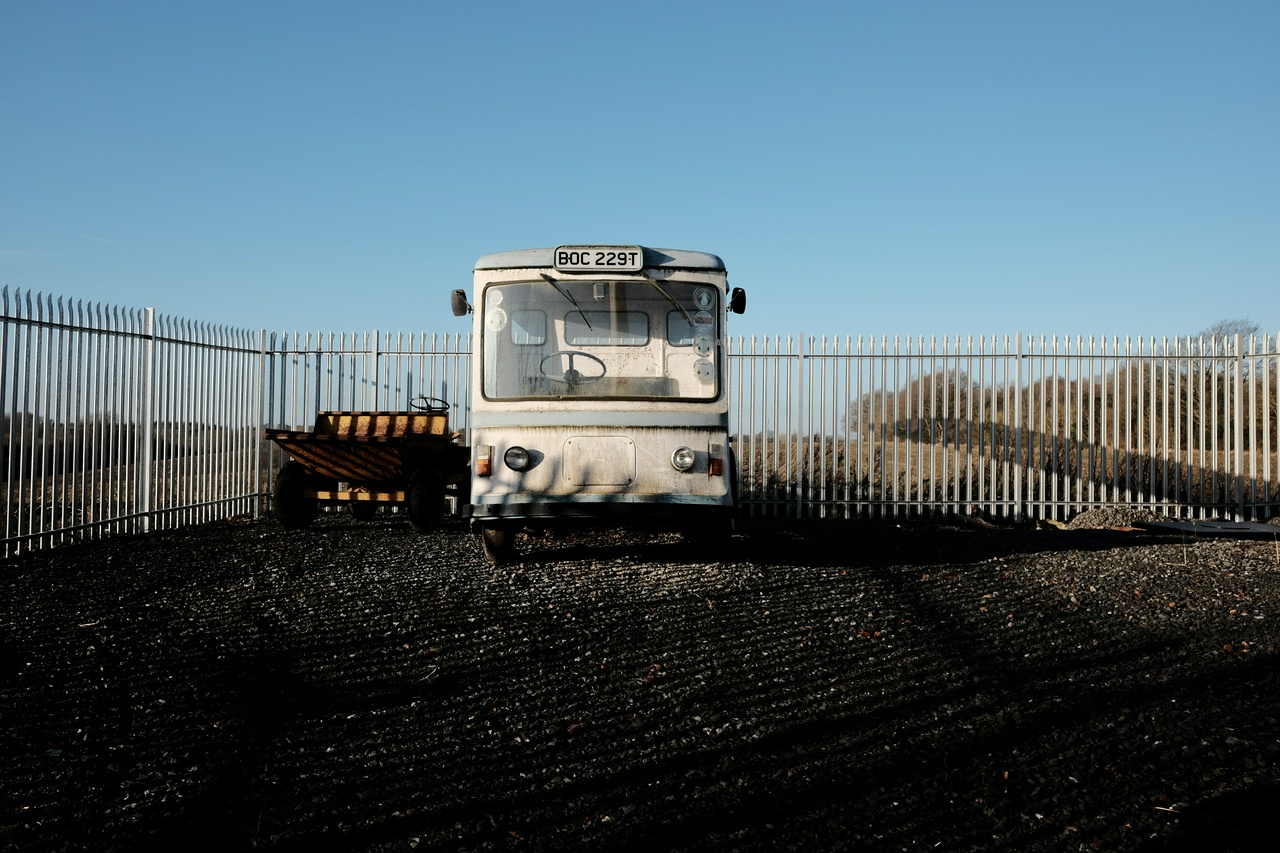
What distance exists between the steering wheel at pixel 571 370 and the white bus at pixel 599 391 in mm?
11

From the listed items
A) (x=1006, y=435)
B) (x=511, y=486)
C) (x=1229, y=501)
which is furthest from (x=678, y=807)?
(x=1229, y=501)

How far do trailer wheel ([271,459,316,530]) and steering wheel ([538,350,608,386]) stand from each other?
463cm

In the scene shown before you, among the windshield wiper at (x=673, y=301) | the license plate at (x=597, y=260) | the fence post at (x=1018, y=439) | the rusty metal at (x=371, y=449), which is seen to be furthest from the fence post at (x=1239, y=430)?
the rusty metal at (x=371, y=449)

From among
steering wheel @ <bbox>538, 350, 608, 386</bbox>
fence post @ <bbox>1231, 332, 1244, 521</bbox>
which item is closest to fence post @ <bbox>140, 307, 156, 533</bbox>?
steering wheel @ <bbox>538, 350, 608, 386</bbox>

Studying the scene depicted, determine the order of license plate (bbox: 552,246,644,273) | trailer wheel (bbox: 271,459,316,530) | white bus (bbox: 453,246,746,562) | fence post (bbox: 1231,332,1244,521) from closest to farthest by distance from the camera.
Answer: white bus (bbox: 453,246,746,562) → license plate (bbox: 552,246,644,273) → trailer wheel (bbox: 271,459,316,530) → fence post (bbox: 1231,332,1244,521)

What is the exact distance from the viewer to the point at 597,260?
8.21 meters

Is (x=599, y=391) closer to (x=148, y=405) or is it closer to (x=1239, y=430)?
(x=148, y=405)

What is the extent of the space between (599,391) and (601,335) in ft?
1.58

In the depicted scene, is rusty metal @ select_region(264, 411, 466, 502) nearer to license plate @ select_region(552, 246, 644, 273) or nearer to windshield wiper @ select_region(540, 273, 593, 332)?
windshield wiper @ select_region(540, 273, 593, 332)

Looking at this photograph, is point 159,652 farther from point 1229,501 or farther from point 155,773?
point 1229,501

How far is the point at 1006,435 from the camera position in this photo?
1366cm

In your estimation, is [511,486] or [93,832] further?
[511,486]

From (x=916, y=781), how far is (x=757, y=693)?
126 cm

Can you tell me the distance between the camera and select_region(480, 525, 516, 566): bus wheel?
8.52m
